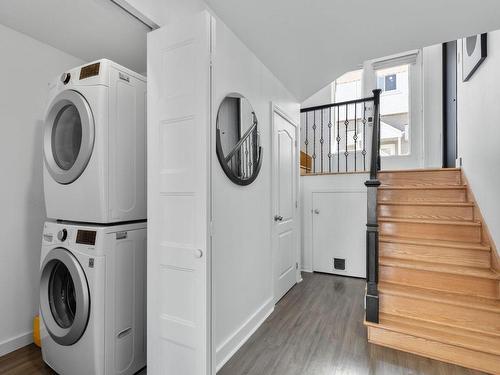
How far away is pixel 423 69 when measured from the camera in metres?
4.53

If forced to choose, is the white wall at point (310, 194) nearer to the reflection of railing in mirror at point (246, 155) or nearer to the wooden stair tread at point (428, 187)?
the wooden stair tread at point (428, 187)

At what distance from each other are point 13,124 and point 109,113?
1.08 metres

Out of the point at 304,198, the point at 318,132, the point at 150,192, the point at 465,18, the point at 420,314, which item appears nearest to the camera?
the point at 150,192

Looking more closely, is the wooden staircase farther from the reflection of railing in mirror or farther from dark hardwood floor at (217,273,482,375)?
the reflection of railing in mirror

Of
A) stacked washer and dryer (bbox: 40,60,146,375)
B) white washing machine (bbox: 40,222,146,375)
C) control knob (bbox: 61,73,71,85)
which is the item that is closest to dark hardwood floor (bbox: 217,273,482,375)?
white washing machine (bbox: 40,222,146,375)

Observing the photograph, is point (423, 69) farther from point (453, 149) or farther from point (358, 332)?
point (358, 332)

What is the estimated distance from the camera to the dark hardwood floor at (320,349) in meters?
1.71

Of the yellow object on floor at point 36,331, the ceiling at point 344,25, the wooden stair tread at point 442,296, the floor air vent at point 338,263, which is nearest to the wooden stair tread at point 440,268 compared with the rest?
the wooden stair tread at point 442,296

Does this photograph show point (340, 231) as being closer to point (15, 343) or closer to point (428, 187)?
point (428, 187)

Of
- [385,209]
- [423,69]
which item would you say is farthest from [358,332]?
[423,69]

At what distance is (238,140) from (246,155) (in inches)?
6.0

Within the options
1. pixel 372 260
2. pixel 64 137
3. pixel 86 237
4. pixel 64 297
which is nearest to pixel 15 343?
pixel 64 297

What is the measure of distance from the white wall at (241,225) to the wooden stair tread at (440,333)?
96 cm

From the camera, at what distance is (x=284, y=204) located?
2949mm
